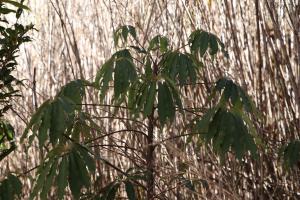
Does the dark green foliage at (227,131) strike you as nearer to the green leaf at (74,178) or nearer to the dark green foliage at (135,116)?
the dark green foliage at (135,116)

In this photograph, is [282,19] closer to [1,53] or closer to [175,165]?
[175,165]

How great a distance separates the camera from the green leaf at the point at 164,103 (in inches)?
48.1

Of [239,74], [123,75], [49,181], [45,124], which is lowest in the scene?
[49,181]

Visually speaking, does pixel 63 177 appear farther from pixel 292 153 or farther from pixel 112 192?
pixel 292 153

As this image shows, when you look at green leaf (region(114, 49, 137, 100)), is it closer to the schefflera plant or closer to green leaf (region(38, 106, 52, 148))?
the schefflera plant

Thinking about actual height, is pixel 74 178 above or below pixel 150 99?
below

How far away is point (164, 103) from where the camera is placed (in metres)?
1.23

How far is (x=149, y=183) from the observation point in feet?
4.74

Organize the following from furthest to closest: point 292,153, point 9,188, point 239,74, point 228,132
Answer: point 239,74, point 292,153, point 9,188, point 228,132

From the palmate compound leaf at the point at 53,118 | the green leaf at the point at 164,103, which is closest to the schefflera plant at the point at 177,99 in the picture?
the green leaf at the point at 164,103

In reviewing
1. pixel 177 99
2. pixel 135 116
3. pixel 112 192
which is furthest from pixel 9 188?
pixel 177 99

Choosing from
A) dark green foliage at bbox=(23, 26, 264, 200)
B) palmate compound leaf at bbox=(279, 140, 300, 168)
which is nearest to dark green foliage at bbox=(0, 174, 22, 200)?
dark green foliage at bbox=(23, 26, 264, 200)

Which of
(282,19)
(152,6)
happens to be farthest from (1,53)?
(282,19)

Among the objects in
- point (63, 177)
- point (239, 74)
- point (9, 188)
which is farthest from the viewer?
point (239, 74)
